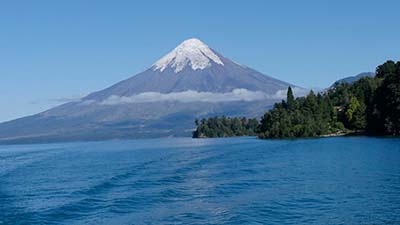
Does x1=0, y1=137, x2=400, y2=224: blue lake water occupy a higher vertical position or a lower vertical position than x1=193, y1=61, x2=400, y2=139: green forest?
lower

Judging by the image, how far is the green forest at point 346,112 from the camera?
98.9 m

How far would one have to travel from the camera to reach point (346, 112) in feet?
401

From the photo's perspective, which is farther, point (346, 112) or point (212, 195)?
point (346, 112)

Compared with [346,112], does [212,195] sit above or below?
below

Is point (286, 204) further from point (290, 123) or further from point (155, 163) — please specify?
point (290, 123)

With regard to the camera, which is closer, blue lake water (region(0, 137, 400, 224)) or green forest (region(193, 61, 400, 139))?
blue lake water (region(0, 137, 400, 224))

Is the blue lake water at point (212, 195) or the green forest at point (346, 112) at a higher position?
the green forest at point (346, 112)

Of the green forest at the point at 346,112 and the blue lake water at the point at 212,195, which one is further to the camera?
the green forest at the point at 346,112

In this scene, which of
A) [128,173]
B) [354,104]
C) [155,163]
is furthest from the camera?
[354,104]

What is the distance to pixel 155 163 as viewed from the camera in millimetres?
56594

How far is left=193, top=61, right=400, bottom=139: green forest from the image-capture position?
9894 centimetres

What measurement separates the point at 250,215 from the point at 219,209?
6.75 feet

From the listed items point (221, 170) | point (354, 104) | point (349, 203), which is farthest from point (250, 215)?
point (354, 104)

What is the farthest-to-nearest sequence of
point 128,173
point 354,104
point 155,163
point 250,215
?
point 354,104 < point 155,163 < point 128,173 < point 250,215
